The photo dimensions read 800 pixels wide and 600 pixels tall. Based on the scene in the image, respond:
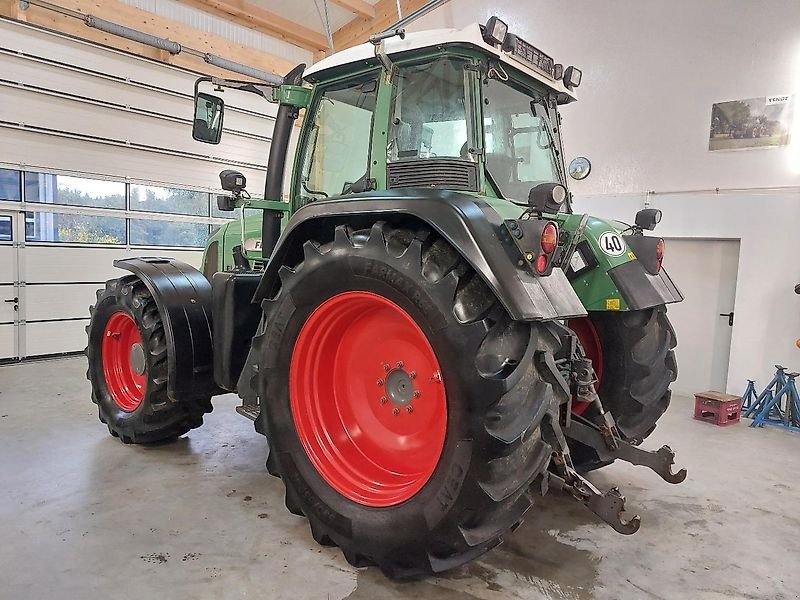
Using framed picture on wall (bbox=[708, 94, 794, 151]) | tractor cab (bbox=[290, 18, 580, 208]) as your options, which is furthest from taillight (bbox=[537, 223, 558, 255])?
framed picture on wall (bbox=[708, 94, 794, 151])

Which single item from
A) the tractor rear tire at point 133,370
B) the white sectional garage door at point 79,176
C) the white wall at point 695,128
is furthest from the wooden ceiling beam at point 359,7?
the tractor rear tire at point 133,370

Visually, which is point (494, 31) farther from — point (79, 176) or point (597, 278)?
point (79, 176)

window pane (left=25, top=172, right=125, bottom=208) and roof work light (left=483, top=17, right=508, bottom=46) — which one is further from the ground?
roof work light (left=483, top=17, right=508, bottom=46)

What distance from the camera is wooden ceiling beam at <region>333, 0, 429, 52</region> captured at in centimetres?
771

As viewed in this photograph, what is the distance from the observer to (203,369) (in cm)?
333

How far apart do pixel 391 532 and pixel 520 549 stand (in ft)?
2.38

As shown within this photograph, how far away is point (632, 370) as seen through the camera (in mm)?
2848

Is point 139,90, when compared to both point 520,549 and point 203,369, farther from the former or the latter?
point 520,549

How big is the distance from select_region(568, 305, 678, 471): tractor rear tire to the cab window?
4.67ft

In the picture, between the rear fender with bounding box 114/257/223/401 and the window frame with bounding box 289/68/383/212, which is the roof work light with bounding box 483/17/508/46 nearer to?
the window frame with bounding box 289/68/383/212

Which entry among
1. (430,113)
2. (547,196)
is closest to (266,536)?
(547,196)

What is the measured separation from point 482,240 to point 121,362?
3.03 meters

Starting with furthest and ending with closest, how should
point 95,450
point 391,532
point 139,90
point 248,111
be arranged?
point 248,111 → point 139,90 → point 95,450 → point 391,532

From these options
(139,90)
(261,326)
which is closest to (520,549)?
(261,326)
